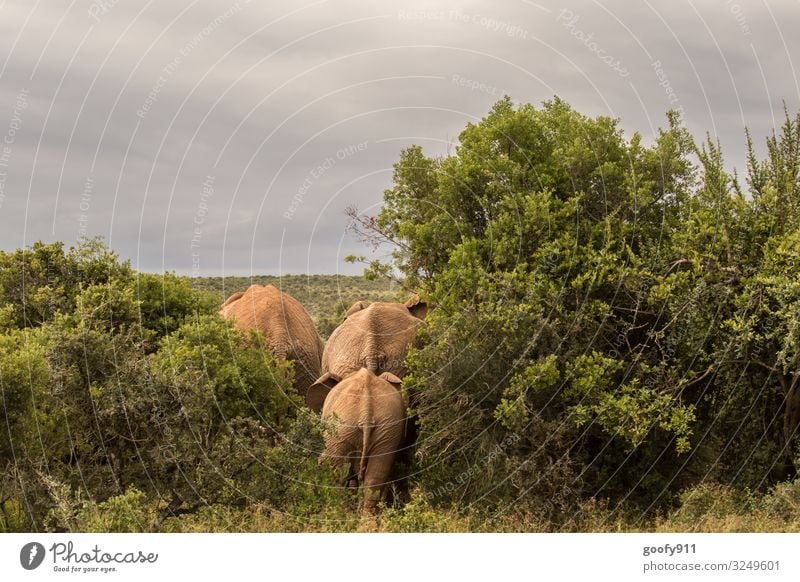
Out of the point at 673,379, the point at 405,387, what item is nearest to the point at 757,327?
the point at 673,379

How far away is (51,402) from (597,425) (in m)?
12.1

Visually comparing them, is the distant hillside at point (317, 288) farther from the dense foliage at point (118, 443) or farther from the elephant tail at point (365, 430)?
the dense foliage at point (118, 443)

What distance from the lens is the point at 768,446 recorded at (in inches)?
891

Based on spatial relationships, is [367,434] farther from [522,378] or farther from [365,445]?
[522,378]

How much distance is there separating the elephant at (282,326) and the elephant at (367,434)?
664cm

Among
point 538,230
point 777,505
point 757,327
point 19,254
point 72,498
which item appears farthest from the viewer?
point 19,254

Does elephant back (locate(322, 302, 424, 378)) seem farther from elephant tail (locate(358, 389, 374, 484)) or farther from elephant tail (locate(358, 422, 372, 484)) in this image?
elephant tail (locate(358, 422, 372, 484))

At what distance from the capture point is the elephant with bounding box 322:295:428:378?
27.5 m

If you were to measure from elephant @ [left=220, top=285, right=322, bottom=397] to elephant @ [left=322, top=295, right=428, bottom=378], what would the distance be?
262 centimetres

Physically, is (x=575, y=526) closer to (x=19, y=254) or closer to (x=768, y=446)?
(x=768, y=446)

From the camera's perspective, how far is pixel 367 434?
2352 centimetres
